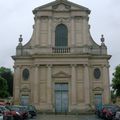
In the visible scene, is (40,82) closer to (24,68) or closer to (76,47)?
(24,68)

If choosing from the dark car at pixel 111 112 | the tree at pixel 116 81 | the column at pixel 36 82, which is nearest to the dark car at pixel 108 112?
the dark car at pixel 111 112

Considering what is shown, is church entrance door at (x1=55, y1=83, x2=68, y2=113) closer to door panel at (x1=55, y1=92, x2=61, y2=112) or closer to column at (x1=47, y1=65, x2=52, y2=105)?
door panel at (x1=55, y1=92, x2=61, y2=112)

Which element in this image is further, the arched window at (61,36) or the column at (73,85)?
the arched window at (61,36)

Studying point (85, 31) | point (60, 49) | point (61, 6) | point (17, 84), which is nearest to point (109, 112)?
point (60, 49)

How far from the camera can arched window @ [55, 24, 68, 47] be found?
2028 inches

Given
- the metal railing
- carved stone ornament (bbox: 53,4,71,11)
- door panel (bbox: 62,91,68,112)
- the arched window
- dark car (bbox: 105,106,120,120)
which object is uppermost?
carved stone ornament (bbox: 53,4,71,11)

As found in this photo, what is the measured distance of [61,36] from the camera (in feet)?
170

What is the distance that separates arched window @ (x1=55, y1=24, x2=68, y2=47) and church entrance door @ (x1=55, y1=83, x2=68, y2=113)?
568 cm

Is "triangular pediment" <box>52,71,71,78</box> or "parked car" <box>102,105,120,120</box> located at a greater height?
"triangular pediment" <box>52,71,71,78</box>

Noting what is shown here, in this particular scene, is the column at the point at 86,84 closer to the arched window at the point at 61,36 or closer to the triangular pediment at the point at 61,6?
the arched window at the point at 61,36

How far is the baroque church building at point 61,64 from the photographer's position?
162 feet

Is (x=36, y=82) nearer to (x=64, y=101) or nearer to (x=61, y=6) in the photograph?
(x=64, y=101)

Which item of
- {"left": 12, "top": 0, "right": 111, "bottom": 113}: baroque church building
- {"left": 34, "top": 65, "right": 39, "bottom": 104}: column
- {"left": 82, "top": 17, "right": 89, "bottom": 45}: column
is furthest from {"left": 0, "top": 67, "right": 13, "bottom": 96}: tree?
{"left": 82, "top": 17, "right": 89, "bottom": 45}: column

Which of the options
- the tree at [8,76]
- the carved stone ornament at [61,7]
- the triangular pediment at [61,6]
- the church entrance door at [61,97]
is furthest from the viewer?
the tree at [8,76]
